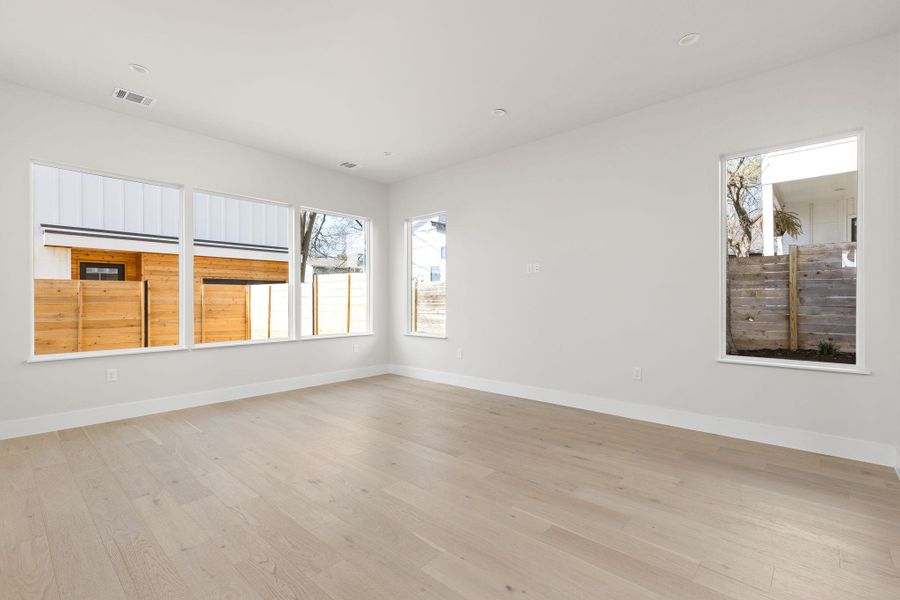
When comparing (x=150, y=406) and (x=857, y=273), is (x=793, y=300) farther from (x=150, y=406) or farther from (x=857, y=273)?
(x=150, y=406)

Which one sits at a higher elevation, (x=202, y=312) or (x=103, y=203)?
(x=103, y=203)

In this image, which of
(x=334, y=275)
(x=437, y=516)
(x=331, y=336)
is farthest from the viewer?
(x=334, y=275)

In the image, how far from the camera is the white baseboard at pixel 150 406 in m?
3.51

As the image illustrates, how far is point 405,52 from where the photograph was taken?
3029mm

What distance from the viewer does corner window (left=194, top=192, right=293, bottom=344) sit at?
4.70m

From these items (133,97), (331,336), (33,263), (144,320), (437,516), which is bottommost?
(437,516)

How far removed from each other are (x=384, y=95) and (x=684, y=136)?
269cm

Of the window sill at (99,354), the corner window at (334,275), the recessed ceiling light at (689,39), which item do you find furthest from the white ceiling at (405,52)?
the window sill at (99,354)

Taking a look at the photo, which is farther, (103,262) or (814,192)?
(103,262)

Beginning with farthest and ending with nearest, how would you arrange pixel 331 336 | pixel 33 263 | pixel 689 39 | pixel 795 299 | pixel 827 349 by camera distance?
1. pixel 331 336
2. pixel 33 263
3. pixel 795 299
4. pixel 827 349
5. pixel 689 39

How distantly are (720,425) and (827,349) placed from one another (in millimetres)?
965

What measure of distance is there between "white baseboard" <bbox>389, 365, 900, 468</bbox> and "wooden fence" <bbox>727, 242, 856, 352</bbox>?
65cm

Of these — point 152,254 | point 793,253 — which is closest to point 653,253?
point 793,253

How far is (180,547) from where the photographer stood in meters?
1.93
